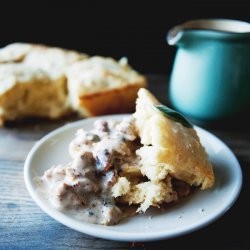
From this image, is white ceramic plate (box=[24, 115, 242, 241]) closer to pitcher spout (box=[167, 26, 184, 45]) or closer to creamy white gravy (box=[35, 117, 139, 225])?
creamy white gravy (box=[35, 117, 139, 225])

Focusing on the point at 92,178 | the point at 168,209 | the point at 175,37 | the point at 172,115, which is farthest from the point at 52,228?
the point at 175,37

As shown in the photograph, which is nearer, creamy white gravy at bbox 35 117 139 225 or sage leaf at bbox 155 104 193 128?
creamy white gravy at bbox 35 117 139 225

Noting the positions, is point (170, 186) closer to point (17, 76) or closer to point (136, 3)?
point (17, 76)

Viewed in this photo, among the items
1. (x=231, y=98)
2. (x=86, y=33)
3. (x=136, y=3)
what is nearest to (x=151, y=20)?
(x=136, y=3)

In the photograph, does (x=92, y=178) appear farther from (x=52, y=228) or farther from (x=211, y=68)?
(x=211, y=68)

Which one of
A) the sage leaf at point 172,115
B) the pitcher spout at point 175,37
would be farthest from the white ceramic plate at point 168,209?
the pitcher spout at point 175,37

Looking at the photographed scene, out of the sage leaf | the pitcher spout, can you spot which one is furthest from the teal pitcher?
the sage leaf
